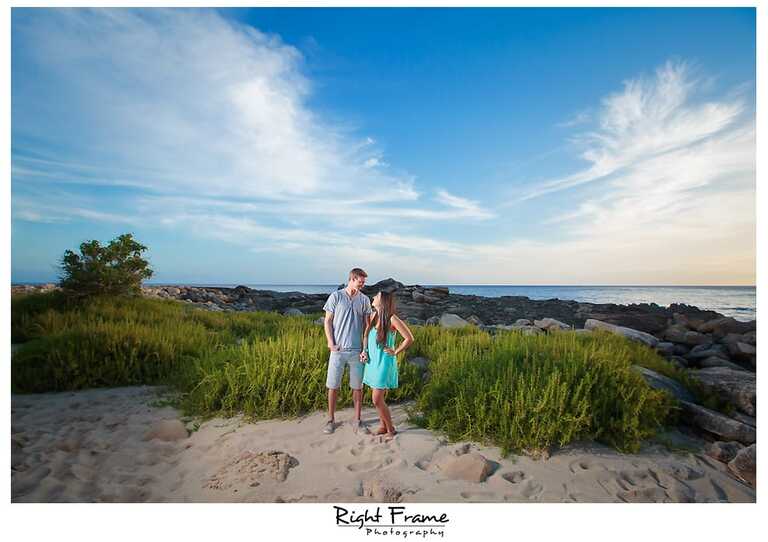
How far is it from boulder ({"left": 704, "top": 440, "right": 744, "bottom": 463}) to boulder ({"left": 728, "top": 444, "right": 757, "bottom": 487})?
7 centimetres

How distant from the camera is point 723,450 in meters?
3.38

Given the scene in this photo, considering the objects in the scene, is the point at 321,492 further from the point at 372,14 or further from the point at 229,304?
the point at 229,304

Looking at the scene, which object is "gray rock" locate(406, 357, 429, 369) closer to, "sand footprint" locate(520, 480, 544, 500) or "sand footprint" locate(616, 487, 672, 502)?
"sand footprint" locate(520, 480, 544, 500)

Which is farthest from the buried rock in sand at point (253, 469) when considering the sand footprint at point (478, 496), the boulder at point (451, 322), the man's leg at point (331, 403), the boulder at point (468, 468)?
the boulder at point (451, 322)

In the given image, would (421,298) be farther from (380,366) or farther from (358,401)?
(380,366)

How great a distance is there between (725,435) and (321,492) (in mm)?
3444

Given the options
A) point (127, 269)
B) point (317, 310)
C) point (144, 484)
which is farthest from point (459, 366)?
point (317, 310)

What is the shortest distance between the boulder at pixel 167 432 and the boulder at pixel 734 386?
209 inches

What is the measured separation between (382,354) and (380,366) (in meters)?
0.10

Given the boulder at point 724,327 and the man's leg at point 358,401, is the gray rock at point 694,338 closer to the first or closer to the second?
the boulder at point 724,327

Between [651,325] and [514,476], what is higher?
[651,325]

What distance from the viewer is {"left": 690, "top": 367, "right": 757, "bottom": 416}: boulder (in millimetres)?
4379

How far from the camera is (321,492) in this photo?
2910 mm

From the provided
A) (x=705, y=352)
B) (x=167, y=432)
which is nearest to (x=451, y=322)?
(x=705, y=352)
